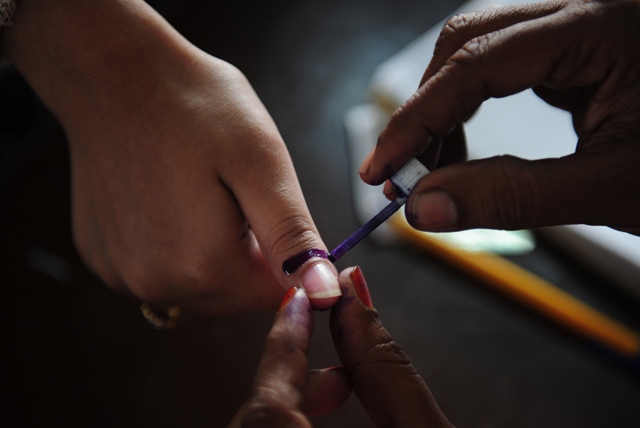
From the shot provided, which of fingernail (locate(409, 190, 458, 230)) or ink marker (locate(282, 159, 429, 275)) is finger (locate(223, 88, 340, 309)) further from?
fingernail (locate(409, 190, 458, 230))

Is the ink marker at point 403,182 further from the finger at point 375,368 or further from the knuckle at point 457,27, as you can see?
the knuckle at point 457,27

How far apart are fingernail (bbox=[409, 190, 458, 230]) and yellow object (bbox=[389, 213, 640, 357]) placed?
46cm

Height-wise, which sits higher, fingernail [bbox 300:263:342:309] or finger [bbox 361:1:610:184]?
finger [bbox 361:1:610:184]

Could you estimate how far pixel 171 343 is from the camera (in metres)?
0.96

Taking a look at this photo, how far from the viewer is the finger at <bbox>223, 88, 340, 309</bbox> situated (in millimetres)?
656

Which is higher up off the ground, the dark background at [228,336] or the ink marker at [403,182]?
the ink marker at [403,182]

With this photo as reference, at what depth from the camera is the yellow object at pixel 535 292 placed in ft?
3.21

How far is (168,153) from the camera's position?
700 mm

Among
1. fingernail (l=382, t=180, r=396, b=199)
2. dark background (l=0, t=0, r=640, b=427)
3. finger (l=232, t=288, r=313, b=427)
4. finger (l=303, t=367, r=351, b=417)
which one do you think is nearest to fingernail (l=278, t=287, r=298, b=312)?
finger (l=232, t=288, r=313, b=427)

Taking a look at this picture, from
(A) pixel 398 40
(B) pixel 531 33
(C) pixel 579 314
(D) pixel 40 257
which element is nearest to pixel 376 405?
(B) pixel 531 33

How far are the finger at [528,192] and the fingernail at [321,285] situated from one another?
132mm

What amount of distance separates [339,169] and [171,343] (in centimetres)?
54

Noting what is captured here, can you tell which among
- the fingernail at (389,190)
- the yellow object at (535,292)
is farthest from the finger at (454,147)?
the yellow object at (535,292)

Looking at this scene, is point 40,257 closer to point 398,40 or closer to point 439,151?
point 439,151
